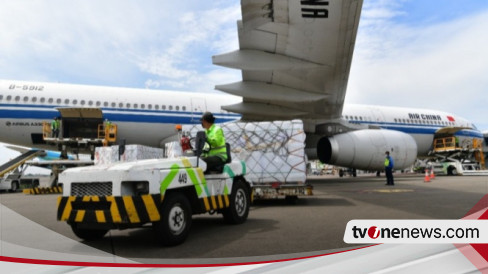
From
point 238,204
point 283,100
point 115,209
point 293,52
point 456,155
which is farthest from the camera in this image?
point 456,155

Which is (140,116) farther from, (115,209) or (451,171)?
(451,171)

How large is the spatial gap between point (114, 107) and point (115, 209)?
37.8 ft

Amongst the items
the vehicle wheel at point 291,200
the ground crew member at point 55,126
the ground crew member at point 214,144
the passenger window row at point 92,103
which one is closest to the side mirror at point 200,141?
the ground crew member at point 214,144

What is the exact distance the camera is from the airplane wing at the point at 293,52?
259 inches

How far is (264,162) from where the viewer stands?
9.21 metres

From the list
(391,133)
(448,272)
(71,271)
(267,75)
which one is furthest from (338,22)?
(391,133)

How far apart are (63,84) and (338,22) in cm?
1199

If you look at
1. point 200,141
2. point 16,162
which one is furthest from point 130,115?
point 200,141

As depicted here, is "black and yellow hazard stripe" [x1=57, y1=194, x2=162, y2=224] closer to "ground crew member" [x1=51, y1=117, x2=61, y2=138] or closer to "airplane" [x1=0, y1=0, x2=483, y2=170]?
"airplane" [x1=0, y1=0, x2=483, y2=170]

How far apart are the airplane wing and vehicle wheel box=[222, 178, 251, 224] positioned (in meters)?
2.98

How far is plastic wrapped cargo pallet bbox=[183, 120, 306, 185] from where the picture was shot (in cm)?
898

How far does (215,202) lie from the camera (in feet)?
16.5

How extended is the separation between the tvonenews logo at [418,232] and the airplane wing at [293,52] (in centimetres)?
446

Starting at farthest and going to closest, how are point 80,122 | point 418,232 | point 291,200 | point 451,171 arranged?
point 451,171 < point 80,122 < point 291,200 < point 418,232
